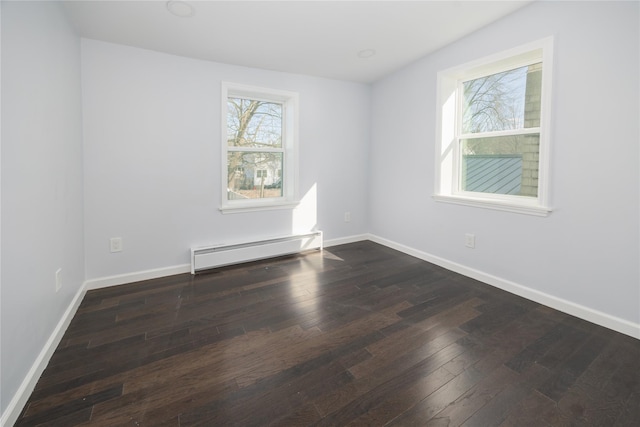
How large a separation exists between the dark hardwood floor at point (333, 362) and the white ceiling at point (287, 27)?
92.5 inches

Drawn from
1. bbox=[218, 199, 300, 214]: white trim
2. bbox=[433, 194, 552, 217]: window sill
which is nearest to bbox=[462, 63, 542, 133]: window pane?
bbox=[433, 194, 552, 217]: window sill

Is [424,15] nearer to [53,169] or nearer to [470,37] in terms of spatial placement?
[470,37]

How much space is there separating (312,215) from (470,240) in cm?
199

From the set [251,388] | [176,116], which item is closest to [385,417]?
[251,388]

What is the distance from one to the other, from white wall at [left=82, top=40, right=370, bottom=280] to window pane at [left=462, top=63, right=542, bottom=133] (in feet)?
6.20

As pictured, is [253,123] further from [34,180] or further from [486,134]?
[486,134]

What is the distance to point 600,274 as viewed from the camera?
2184mm

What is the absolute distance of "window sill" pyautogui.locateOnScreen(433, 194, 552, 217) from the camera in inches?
97.6

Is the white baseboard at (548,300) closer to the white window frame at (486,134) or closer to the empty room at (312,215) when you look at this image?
the empty room at (312,215)

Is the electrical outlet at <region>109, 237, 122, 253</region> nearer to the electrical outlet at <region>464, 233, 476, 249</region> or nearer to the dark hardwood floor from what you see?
the dark hardwood floor

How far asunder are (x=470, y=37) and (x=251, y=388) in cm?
348

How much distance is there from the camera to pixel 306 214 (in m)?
4.11

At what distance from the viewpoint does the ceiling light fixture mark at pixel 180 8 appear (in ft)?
7.40

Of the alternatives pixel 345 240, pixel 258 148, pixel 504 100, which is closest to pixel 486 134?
pixel 504 100
